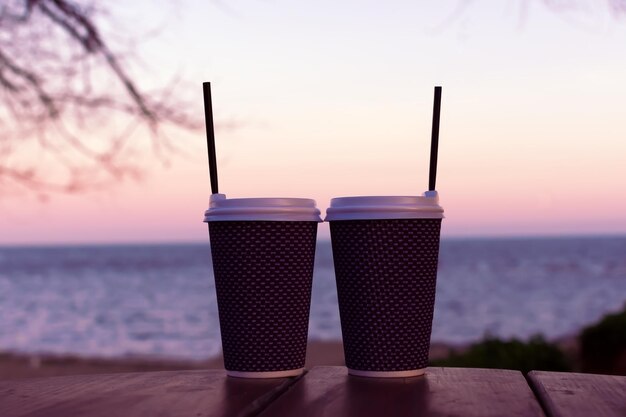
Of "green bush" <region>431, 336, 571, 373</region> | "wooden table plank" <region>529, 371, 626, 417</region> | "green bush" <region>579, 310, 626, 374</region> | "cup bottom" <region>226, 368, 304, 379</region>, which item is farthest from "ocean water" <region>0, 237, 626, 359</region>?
"cup bottom" <region>226, 368, 304, 379</region>

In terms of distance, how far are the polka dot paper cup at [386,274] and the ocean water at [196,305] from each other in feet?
19.4

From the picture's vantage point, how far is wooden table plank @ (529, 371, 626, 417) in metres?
1.18

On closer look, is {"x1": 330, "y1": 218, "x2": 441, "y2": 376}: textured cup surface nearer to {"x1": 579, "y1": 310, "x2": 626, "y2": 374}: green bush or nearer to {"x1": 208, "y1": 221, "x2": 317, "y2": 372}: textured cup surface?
{"x1": 208, "y1": 221, "x2": 317, "y2": 372}: textured cup surface

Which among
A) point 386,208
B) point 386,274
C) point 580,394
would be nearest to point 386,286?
point 386,274

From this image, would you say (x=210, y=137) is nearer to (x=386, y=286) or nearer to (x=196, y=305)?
(x=386, y=286)

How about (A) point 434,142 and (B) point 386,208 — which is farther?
(A) point 434,142

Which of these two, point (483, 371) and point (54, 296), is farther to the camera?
point (54, 296)

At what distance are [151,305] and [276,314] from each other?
20484 millimetres

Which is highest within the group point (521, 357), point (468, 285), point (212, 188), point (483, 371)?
point (212, 188)

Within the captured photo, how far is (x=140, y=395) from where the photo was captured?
4.31ft

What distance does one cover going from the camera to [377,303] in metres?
1.40

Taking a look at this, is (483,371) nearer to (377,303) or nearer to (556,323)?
(377,303)

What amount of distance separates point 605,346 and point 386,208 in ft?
14.7

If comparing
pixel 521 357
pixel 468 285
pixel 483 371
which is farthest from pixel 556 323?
pixel 483 371
